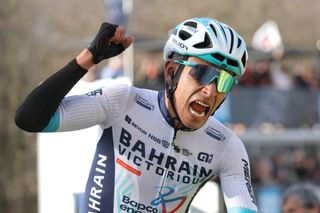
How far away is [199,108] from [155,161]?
1.47 feet

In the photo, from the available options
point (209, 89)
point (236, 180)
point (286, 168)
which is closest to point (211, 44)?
point (209, 89)

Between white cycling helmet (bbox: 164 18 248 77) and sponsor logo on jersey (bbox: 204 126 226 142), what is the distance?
400 millimetres

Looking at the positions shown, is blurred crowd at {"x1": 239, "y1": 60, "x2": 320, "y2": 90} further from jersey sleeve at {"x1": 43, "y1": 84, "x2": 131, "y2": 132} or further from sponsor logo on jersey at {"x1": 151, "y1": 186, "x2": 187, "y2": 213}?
jersey sleeve at {"x1": 43, "y1": 84, "x2": 131, "y2": 132}

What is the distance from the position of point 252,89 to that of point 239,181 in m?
15.6

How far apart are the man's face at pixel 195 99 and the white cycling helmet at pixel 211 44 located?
58 millimetres

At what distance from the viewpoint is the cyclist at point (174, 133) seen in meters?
5.27

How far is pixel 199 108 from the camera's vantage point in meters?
5.24

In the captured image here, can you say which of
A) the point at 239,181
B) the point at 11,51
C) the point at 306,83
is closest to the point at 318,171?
the point at 306,83

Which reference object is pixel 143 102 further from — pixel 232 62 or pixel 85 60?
pixel 85 60

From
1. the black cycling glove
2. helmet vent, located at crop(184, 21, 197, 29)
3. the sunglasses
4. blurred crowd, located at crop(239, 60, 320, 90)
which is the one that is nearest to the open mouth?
the sunglasses

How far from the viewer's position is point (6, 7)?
28422mm

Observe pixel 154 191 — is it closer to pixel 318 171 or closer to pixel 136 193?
pixel 136 193

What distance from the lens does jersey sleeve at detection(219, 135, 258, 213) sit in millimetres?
5430

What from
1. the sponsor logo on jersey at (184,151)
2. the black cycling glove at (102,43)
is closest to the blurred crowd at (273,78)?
the sponsor logo on jersey at (184,151)
